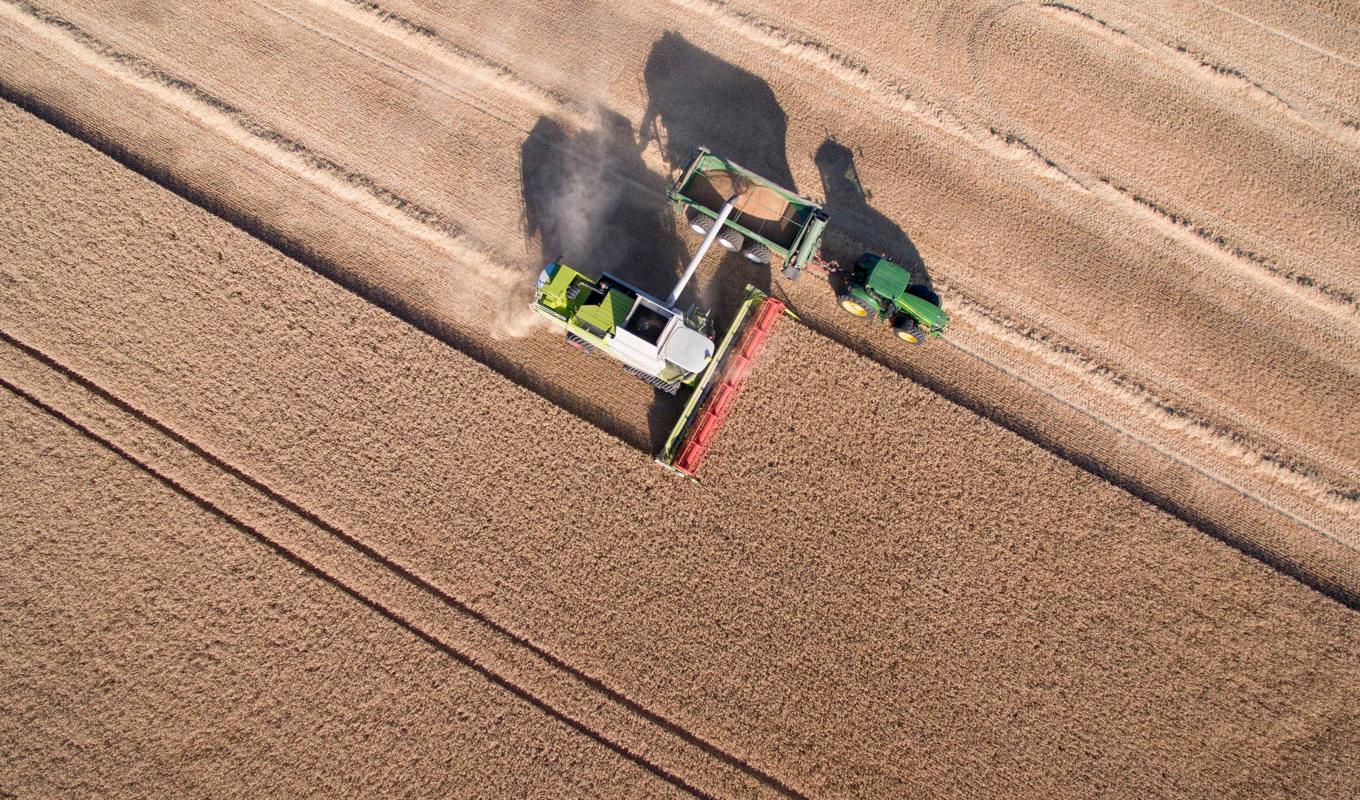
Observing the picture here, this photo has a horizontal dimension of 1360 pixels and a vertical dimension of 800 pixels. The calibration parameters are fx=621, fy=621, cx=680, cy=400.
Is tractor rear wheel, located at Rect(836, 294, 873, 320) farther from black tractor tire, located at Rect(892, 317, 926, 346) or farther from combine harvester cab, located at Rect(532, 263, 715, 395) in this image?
combine harvester cab, located at Rect(532, 263, 715, 395)

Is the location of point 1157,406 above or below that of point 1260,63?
below

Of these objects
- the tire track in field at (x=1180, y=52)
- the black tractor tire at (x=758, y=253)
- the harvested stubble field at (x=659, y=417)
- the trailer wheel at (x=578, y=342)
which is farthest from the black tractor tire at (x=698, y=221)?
the tire track in field at (x=1180, y=52)

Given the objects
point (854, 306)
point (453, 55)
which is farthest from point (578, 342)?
point (453, 55)

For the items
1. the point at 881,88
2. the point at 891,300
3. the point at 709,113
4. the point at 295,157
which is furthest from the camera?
the point at 881,88

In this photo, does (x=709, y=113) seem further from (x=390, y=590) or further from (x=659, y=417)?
(x=390, y=590)

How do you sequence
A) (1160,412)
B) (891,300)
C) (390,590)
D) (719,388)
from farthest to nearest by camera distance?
1. (1160,412)
2. (891,300)
3. (719,388)
4. (390,590)

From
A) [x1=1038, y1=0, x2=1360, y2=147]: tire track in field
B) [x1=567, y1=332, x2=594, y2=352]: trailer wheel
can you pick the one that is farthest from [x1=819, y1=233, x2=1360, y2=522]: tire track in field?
[x1=1038, y1=0, x2=1360, y2=147]: tire track in field

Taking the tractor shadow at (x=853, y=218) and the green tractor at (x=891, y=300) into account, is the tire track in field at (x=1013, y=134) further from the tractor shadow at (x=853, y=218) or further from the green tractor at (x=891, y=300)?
the green tractor at (x=891, y=300)
